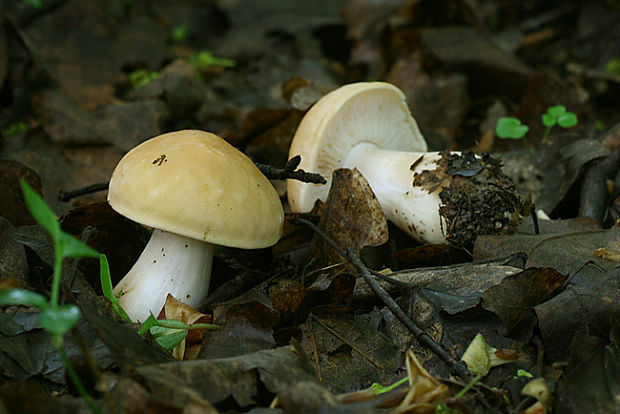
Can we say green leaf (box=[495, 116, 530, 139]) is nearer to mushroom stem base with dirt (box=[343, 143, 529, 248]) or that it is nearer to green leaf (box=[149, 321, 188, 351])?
mushroom stem base with dirt (box=[343, 143, 529, 248])

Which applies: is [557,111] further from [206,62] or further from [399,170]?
[206,62]

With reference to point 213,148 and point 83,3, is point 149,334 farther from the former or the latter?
point 83,3

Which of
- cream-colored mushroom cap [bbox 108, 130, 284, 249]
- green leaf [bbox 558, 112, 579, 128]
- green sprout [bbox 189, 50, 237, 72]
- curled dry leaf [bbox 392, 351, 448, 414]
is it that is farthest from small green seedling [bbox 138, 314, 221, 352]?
green sprout [bbox 189, 50, 237, 72]

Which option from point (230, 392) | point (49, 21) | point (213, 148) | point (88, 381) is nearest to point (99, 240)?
point (213, 148)

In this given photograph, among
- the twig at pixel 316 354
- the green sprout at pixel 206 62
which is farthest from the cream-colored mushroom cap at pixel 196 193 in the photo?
the green sprout at pixel 206 62

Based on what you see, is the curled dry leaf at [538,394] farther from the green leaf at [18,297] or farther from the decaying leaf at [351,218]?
the green leaf at [18,297]

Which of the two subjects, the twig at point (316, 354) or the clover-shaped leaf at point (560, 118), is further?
the clover-shaped leaf at point (560, 118)
